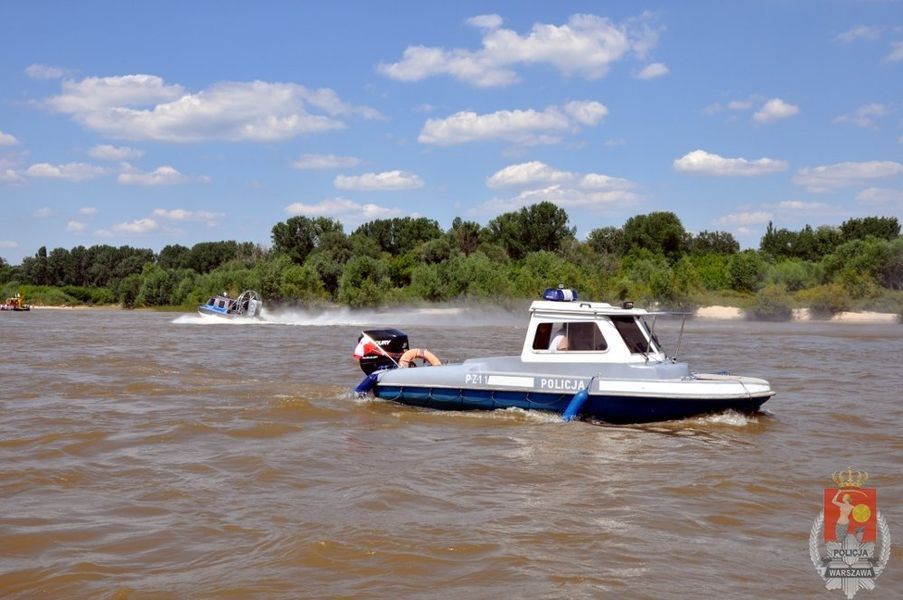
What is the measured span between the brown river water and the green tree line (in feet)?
142

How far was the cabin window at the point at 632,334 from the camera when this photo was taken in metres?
13.8

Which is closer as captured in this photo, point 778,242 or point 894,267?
point 894,267

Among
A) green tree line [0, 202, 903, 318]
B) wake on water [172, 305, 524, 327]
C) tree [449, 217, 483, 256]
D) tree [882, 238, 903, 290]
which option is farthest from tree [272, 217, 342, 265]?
tree [882, 238, 903, 290]

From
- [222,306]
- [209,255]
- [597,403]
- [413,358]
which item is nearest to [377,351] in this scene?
[413,358]

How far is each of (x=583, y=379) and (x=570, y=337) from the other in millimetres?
862

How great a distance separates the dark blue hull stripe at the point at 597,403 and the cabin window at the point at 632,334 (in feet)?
3.55

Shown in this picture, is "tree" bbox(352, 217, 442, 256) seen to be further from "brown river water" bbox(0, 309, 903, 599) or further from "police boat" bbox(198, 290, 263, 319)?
"brown river water" bbox(0, 309, 903, 599)

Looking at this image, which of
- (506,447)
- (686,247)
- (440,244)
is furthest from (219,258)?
(506,447)

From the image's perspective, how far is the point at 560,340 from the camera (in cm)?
1402

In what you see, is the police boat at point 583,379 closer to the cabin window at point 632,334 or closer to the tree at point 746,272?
the cabin window at point 632,334

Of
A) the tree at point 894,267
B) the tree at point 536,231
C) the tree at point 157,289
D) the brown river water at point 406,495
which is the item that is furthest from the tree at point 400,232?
the brown river water at point 406,495

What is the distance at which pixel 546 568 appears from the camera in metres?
6.79

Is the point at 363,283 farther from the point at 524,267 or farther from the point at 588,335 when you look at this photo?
the point at 588,335

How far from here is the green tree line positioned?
194 ft
